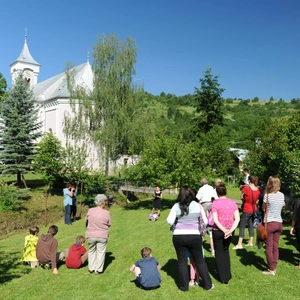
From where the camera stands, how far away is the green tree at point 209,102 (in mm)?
36156

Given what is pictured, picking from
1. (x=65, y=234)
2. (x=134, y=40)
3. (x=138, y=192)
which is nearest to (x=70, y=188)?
(x=65, y=234)

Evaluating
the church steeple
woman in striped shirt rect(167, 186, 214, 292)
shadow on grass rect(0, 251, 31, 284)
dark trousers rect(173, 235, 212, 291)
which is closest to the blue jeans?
shadow on grass rect(0, 251, 31, 284)

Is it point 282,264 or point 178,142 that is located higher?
point 178,142

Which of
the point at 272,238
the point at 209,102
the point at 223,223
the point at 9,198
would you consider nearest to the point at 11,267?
the point at 223,223

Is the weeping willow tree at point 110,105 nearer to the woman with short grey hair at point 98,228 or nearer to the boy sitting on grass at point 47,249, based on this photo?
the boy sitting on grass at point 47,249

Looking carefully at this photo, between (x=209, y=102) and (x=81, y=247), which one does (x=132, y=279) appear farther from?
(x=209, y=102)

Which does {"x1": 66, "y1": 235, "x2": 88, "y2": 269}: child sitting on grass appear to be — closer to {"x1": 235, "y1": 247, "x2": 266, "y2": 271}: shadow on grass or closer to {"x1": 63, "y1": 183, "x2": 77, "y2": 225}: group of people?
{"x1": 235, "y1": 247, "x2": 266, "y2": 271}: shadow on grass

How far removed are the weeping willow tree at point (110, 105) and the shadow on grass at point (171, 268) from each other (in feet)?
56.8

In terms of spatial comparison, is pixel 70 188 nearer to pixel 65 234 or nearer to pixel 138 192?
pixel 65 234

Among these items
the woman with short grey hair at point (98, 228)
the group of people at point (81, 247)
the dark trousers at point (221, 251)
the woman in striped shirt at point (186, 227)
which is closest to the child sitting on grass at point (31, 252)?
the group of people at point (81, 247)

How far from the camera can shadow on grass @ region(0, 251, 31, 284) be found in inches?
276

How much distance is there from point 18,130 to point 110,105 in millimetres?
7125

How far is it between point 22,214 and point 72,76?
46.6 ft

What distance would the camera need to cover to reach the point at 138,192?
79.5ft
